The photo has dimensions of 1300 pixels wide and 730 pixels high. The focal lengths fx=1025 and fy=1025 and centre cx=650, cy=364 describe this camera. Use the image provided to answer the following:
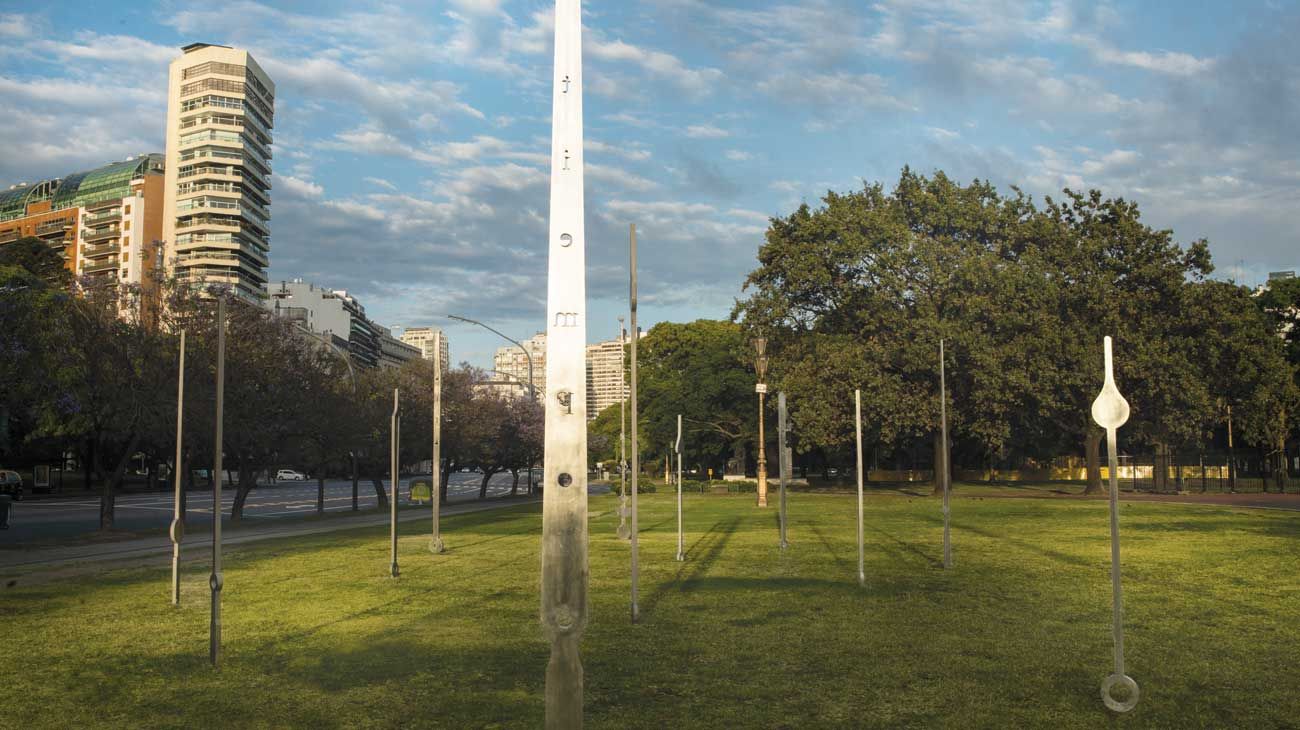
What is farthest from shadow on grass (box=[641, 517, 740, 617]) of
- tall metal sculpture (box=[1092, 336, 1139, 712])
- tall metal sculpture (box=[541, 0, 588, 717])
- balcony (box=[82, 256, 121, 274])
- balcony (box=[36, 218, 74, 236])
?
balcony (box=[36, 218, 74, 236])

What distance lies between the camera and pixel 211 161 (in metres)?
117

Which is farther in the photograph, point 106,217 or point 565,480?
point 106,217

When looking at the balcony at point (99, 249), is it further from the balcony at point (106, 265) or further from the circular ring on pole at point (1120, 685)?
the circular ring on pole at point (1120, 685)

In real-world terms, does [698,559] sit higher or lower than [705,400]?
lower

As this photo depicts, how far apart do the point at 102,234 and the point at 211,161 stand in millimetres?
19855

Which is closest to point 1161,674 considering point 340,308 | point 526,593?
point 526,593

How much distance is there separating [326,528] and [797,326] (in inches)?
1130

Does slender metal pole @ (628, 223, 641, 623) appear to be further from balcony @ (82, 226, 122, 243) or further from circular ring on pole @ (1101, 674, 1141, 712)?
balcony @ (82, 226, 122, 243)

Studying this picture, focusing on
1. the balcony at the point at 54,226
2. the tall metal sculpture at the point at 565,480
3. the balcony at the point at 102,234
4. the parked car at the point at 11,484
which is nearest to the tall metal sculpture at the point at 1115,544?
the tall metal sculpture at the point at 565,480

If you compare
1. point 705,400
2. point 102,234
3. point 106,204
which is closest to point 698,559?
point 705,400

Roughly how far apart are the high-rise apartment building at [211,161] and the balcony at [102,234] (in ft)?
27.2

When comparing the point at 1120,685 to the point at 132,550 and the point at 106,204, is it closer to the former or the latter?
the point at 132,550

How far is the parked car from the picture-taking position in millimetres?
56484

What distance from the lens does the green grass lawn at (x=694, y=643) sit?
314 inches
